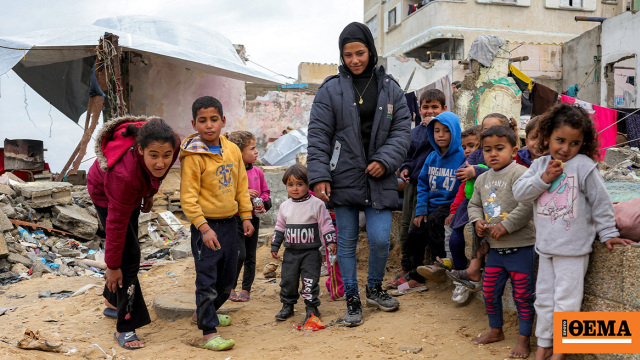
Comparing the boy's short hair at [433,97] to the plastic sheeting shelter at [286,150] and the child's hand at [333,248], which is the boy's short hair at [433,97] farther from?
the plastic sheeting shelter at [286,150]

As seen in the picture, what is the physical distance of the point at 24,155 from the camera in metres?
10.9

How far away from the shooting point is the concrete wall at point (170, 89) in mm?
11375

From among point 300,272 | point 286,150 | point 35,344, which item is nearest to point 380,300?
point 300,272

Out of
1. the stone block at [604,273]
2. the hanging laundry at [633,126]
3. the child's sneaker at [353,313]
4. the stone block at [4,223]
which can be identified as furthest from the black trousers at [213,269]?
the hanging laundry at [633,126]

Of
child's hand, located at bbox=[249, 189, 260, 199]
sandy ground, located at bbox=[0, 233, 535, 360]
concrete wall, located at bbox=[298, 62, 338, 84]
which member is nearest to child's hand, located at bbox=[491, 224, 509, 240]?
sandy ground, located at bbox=[0, 233, 535, 360]

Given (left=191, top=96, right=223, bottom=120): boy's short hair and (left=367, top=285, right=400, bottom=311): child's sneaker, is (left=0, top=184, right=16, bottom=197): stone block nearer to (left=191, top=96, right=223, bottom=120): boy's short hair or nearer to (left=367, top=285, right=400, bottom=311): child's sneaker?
(left=191, top=96, right=223, bottom=120): boy's short hair

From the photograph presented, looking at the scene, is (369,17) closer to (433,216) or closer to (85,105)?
(85,105)

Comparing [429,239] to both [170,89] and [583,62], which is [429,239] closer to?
[170,89]

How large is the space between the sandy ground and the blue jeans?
32 centimetres

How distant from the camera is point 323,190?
3393mm

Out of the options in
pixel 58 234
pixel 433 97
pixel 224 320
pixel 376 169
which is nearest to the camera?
pixel 376 169

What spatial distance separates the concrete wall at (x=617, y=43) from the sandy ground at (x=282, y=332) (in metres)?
15.0

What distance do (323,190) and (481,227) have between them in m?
1.07

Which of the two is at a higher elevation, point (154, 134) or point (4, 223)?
point (154, 134)
